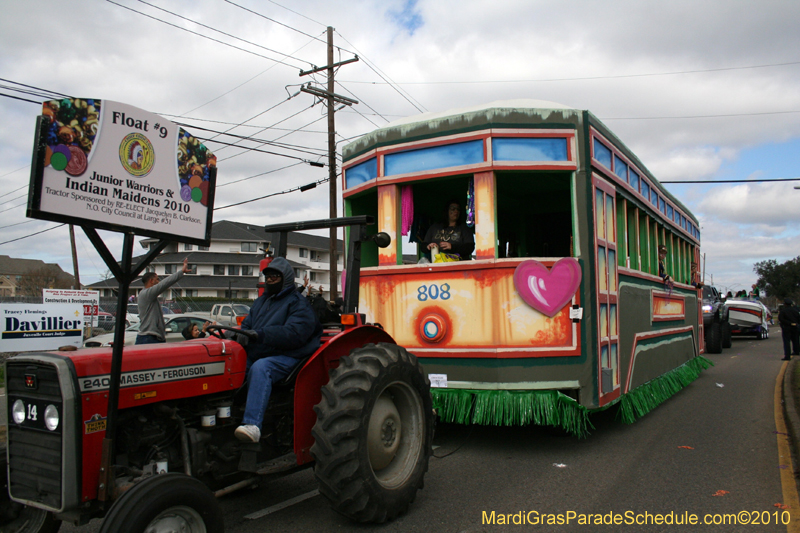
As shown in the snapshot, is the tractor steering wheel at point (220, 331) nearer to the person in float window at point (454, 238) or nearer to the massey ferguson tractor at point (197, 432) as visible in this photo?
the massey ferguson tractor at point (197, 432)

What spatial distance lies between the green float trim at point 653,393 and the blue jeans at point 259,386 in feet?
14.5

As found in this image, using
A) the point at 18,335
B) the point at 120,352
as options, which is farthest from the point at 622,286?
the point at 18,335

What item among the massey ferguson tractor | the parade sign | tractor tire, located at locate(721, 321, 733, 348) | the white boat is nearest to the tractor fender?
the massey ferguson tractor

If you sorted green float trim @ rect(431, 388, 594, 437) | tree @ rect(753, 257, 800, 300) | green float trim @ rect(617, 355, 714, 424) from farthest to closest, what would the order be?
1. tree @ rect(753, 257, 800, 300)
2. green float trim @ rect(617, 355, 714, 424)
3. green float trim @ rect(431, 388, 594, 437)

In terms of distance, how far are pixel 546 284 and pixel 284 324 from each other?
2.80 metres

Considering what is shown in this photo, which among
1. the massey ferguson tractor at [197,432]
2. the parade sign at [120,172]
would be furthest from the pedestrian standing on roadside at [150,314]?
the parade sign at [120,172]

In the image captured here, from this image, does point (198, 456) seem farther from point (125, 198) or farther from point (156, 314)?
point (156, 314)

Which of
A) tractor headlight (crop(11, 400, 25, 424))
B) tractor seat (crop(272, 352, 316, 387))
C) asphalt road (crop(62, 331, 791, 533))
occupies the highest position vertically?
tractor seat (crop(272, 352, 316, 387))

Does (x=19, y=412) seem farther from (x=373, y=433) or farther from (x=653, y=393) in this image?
(x=653, y=393)

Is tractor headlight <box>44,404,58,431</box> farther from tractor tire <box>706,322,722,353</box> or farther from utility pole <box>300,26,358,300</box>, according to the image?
tractor tire <box>706,322,722,353</box>

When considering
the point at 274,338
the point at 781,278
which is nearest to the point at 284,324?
the point at 274,338

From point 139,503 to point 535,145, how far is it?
470 cm

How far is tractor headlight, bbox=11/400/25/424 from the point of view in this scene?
303cm

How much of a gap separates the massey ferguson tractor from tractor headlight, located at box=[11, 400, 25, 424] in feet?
0.03
